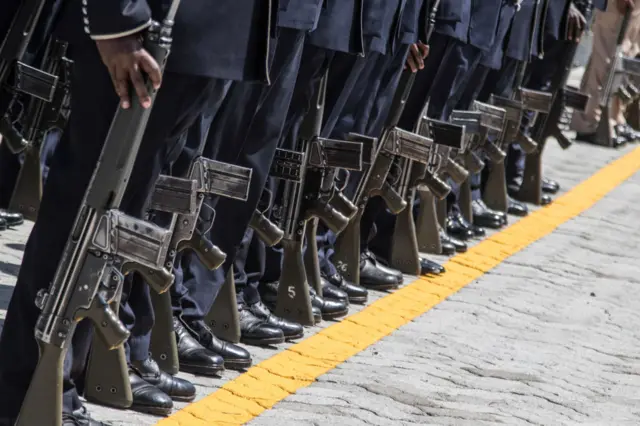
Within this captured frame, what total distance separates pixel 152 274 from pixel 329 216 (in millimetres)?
1820

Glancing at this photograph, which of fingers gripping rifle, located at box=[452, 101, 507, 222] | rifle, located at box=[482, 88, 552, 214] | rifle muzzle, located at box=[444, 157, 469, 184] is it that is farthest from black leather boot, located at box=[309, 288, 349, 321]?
rifle, located at box=[482, 88, 552, 214]

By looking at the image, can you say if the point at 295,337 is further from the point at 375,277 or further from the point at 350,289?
the point at 375,277

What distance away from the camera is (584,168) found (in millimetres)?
12305

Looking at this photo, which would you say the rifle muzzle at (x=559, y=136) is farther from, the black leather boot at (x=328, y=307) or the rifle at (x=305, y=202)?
the rifle at (x=305, y=202)

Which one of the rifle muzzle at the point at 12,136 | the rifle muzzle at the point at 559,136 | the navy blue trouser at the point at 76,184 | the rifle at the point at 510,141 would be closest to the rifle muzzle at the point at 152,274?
the navy blue trouser at the point at 76,184

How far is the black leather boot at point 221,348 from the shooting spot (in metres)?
5.30

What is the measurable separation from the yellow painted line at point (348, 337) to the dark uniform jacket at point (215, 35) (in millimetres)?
965

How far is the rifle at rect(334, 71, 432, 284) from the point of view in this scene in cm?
690

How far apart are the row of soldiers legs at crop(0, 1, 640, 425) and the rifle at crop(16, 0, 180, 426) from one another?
5 centimetres

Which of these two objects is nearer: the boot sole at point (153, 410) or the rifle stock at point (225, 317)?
the boot sole at point (153, 410)

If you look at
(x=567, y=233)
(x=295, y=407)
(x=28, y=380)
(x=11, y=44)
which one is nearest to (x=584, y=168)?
(x=567, y=233)

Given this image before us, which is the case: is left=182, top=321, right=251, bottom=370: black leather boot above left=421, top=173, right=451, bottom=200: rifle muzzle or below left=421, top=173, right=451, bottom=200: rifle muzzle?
below

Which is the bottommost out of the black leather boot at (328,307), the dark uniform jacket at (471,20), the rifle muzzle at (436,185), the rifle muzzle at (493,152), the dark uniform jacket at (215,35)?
the black leather boot at (328,307)

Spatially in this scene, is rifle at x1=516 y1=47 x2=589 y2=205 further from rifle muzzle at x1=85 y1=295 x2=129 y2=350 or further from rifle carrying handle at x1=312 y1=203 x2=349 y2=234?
rifle muzzle at x1=85 y1=295 x2=129 y2=350
